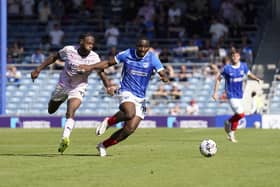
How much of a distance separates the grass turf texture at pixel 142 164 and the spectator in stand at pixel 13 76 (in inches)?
587

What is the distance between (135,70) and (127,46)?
22574 mm

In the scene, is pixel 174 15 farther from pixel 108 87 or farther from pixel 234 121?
pixel 108 87

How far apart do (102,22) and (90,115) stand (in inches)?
285

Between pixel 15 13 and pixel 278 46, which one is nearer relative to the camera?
pixel 278 46

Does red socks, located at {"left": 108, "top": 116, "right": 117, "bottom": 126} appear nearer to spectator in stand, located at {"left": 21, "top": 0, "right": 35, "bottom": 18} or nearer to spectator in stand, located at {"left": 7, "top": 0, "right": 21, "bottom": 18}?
spectator in stand, located at {"left": 21, "top": 0, "right": 35, "bottom": 18}

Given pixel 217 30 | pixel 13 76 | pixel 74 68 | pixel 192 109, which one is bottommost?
pixel 192 109

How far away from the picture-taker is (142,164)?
50.5 feet

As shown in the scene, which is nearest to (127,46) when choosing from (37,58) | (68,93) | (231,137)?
(37,58)

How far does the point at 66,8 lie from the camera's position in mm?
41969

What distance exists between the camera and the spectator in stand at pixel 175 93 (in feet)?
118

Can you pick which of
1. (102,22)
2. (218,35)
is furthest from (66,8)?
(218,35)

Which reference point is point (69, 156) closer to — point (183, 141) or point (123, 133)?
point (123, 133)

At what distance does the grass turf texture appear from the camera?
1283cm

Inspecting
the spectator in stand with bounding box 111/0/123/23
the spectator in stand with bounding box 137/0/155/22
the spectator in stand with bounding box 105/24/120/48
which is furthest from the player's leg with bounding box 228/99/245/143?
the spectator in stand with bounding box 111/0/123/23
